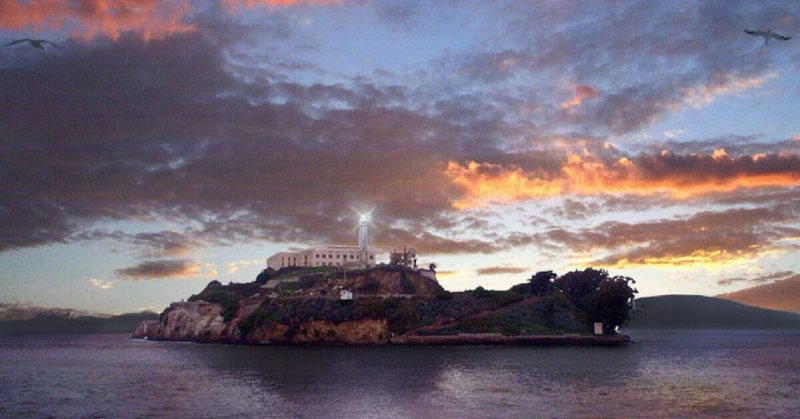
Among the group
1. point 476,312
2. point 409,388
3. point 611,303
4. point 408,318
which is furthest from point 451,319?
point 409,388

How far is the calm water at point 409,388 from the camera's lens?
183 feet

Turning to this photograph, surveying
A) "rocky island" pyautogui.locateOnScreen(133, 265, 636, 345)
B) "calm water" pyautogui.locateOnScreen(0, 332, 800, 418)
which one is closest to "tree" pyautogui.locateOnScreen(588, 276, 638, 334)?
"rocky island" pyautogui.locateOnScreen(133, 265, 636, 345)

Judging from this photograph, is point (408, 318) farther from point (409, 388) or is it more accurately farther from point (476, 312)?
point (409, 388)

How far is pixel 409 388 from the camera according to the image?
233 ft

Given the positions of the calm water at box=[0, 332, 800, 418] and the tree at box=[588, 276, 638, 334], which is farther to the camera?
the tree at box=[588, 276, 638, 334]

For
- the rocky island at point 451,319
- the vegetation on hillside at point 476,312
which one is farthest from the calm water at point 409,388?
the vegetation on hillside at point 476,312

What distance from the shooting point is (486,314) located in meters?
174

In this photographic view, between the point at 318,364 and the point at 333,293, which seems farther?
the point at 333,293

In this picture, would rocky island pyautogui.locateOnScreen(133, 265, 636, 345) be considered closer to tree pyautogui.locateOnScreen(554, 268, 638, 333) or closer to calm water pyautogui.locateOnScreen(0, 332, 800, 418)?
tree pyautogui.locateOnScreen(554, 268, 638, 333)

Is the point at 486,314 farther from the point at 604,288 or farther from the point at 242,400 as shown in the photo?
the point at 242,400

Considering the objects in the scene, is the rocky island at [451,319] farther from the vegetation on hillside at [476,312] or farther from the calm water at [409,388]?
the calm water at [409,388]

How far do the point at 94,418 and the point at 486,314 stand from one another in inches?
5081

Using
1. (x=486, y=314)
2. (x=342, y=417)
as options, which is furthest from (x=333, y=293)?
(x=342, y=417)

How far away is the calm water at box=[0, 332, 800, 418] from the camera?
55.8 m
